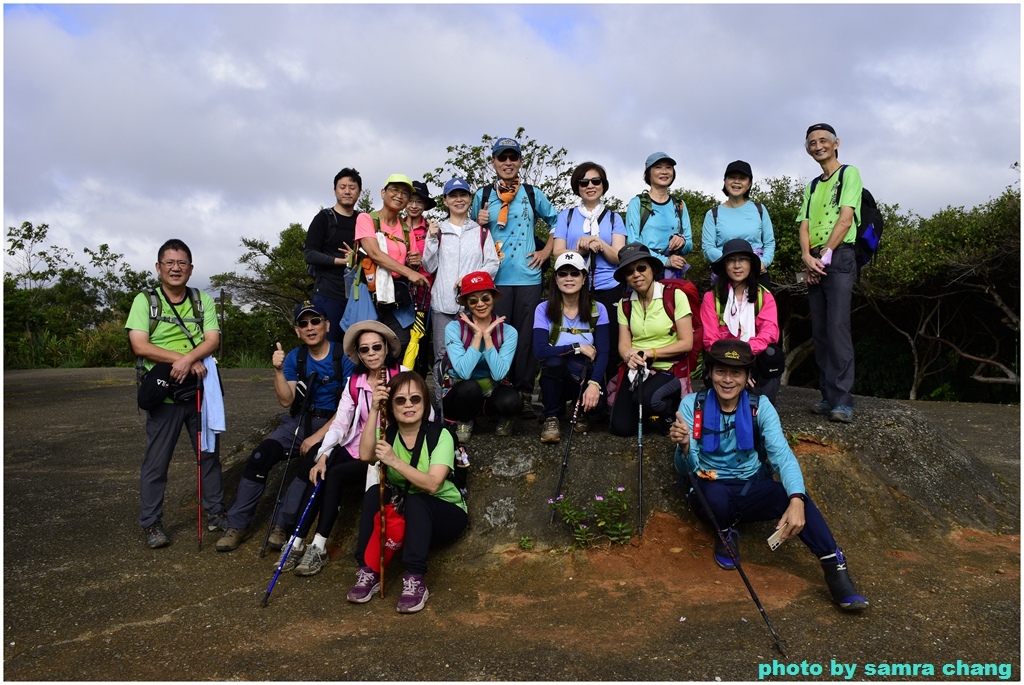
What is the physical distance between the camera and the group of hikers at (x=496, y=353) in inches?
188

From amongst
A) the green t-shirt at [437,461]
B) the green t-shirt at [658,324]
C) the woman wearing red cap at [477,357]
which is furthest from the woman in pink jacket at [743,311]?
the green t-shirt at [437,461]

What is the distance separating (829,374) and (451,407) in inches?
122

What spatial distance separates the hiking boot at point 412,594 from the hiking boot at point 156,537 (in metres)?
2.29

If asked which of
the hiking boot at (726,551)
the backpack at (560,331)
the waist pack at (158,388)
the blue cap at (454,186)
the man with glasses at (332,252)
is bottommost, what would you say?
the hiking boot at (726,551)

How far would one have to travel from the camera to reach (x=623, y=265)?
568 cm

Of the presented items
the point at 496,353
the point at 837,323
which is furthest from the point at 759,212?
the point at 496,353

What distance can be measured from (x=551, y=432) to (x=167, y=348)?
2.96 meters

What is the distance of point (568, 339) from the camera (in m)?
5.88

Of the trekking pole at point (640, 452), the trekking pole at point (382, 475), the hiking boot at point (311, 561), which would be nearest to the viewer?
the trekking pole at point (382, 475)

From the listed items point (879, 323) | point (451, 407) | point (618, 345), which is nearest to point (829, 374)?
point (618, 345)

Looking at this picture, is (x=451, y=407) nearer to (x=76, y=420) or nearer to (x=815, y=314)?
(x=815, y=314)

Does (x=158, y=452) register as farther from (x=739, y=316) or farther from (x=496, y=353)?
(x=739, y=316)

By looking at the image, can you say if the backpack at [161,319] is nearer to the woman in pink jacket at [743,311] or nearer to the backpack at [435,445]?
the backpack at [435,445]

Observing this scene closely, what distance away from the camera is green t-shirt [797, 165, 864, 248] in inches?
236
